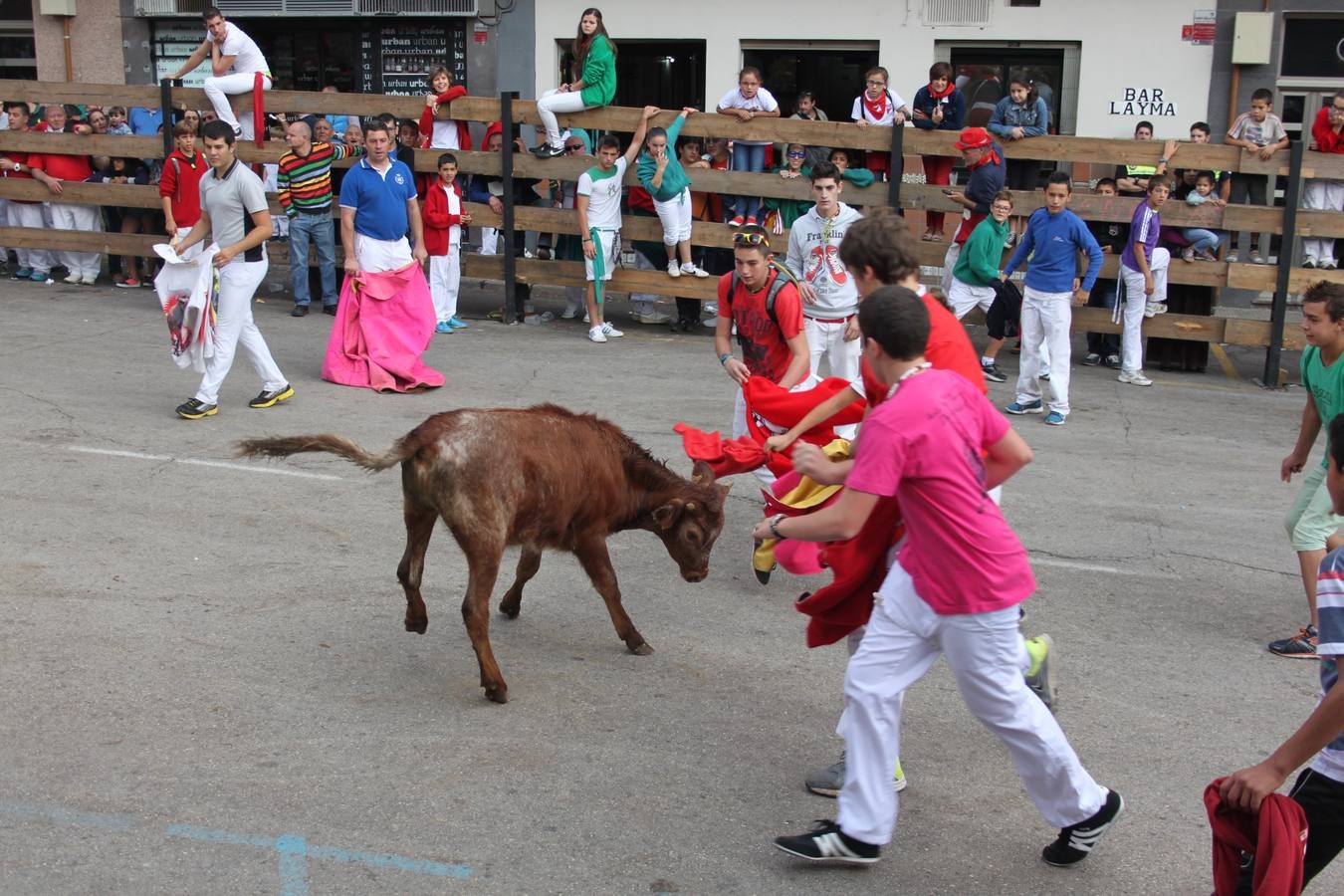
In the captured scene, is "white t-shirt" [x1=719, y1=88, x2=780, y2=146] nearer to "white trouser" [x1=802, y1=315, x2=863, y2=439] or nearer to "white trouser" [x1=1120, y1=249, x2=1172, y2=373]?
"white trouser" [x1=1120, y1=249, x2=1172, y2=373]

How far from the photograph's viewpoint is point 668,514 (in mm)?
6500

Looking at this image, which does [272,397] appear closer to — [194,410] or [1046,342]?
[194,410]

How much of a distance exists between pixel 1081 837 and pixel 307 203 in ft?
38.2

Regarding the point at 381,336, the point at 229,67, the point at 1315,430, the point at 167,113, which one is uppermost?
the point at 229,67

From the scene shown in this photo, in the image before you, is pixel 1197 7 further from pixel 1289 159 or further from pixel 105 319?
pixel 105 319

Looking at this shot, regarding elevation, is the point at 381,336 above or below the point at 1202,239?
below

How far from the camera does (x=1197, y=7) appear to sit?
18391 millimetres

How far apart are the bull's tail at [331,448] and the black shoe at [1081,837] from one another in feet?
9.85

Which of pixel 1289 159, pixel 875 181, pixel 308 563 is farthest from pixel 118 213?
pixel 1289 159

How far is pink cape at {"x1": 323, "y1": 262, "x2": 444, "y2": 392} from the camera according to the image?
454 inches

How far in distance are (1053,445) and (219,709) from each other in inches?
275

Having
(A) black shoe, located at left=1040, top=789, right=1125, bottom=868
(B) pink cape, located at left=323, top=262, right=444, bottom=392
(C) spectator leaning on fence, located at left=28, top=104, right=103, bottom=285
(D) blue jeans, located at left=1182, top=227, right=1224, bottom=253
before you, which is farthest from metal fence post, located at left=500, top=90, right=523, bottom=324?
(A) black shoe, located at left=1040, top=789, right=1125, bottom=868

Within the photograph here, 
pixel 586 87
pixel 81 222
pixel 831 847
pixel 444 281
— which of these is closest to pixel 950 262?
pixel 586 87

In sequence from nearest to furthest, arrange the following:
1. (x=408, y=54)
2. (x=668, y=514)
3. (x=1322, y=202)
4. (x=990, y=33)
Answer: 1. (x=668, y=514)
2. (x=1322, y=202)
3. (x=990, y=33)
4. (x=408, y=54)
